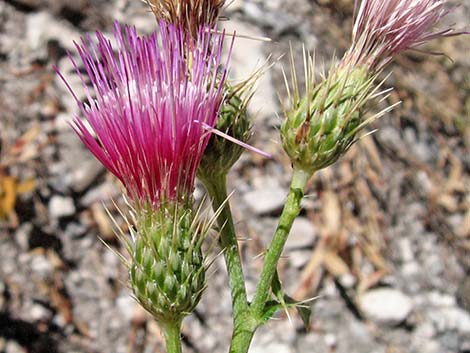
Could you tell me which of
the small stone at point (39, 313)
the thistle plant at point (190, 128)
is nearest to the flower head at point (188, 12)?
the thistle plant at point (190, 128)

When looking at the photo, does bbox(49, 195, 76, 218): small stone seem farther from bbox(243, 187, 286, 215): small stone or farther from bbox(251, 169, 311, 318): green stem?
bbox(251, 169, 311, 318): green stem

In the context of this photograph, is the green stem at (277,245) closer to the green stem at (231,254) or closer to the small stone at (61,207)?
the green stem at (231,254)

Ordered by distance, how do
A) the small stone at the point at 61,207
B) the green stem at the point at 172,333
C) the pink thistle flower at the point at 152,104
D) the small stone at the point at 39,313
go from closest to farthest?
1. the pink thistle flower at the point at 152,104
2. the green stem at the point at 172,333
3. the small stone at the point at 39,313
4. the small stone at the point at 61,207

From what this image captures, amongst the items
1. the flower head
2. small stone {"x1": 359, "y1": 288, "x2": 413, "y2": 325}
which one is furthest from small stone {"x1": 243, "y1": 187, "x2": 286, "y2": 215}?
the flower head

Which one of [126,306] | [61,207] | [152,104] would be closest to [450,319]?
[126,306]

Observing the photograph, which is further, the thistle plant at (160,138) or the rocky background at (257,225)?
the rocky background at (257,225)

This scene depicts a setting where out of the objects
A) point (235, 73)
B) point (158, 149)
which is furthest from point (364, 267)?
point (158, 149)

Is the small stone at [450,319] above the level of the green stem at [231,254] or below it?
below
